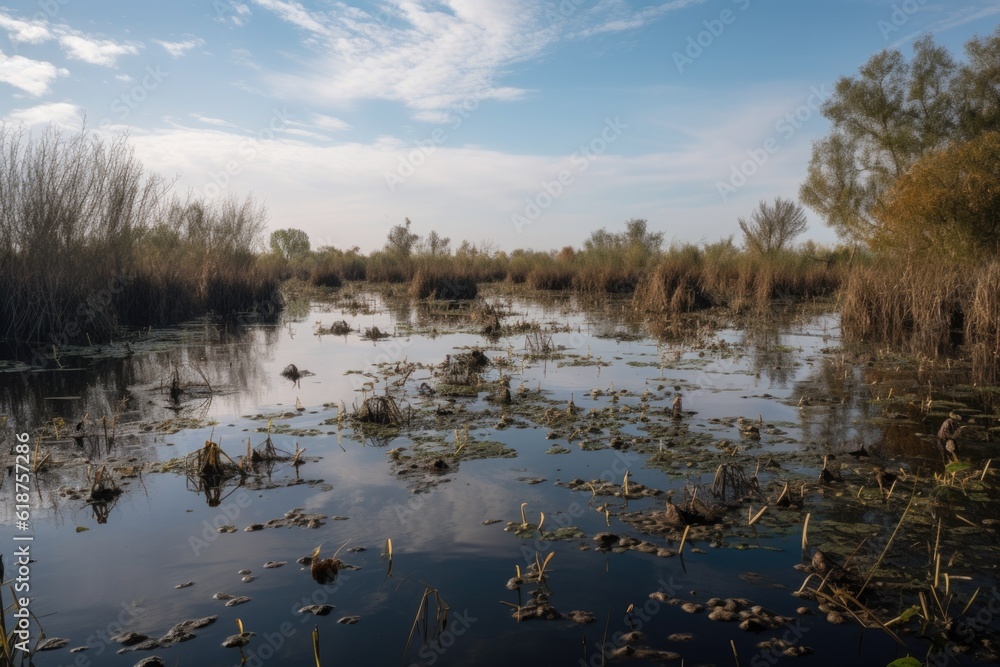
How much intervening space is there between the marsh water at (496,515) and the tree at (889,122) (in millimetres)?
24864

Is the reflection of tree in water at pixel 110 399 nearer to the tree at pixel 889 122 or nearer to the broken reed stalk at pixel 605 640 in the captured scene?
the broken reed stalk at pixel 605 640

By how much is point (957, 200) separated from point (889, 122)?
12.6 m

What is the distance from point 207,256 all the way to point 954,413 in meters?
17.2

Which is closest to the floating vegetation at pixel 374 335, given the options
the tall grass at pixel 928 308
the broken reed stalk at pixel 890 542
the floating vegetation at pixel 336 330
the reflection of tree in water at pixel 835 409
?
the floating vegetation at pixel 336 330

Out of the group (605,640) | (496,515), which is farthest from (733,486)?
(605,640)

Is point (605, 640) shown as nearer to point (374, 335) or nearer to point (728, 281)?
point (374, 335)

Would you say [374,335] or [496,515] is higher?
[374,335]

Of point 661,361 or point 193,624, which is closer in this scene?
point 193,624

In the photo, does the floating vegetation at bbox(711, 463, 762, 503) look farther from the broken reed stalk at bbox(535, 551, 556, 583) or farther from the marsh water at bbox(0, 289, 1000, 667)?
the broken reed stalk at bbox(535, 551, 556, 583)

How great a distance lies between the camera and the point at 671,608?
2.65 metres

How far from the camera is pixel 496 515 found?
12.0 ft

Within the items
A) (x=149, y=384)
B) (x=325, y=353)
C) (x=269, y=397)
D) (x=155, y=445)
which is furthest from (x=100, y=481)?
(x=325, y=353)

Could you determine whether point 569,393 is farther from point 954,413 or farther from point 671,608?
point 671,608

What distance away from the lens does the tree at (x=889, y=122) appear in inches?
1032
